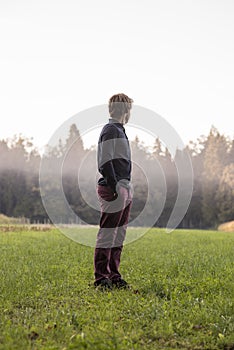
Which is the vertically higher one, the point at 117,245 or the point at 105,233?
the point at 105,233

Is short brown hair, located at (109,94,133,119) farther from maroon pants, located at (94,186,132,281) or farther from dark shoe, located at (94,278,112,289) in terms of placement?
dark shoe, located at (94,278,112,289)

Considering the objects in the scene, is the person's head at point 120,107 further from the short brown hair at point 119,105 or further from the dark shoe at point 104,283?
the dark shoe at point 104,283

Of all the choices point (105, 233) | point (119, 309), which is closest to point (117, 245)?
point (105, 233)

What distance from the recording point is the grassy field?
4.73m

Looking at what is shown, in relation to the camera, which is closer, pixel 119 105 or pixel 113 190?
pixel 113 190

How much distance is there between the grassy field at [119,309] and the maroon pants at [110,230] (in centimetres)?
42

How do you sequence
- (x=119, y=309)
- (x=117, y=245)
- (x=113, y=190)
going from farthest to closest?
(x=117, y=245) → (x=113, y=190) → (x=119, y=309)

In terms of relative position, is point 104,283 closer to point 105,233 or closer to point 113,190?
point 105,233

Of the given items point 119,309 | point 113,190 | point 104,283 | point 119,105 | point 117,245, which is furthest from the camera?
point 117,245

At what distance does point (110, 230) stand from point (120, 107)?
2.03 m

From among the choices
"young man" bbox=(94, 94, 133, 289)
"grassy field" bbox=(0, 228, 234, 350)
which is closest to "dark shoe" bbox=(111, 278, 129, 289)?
"young man" bbox=(94, 94, 133, 289)

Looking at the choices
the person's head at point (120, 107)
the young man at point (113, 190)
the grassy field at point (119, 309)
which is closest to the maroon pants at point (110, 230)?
the young man at point (113, 190)

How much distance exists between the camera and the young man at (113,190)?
23.9ft

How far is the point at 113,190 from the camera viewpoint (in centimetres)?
727
